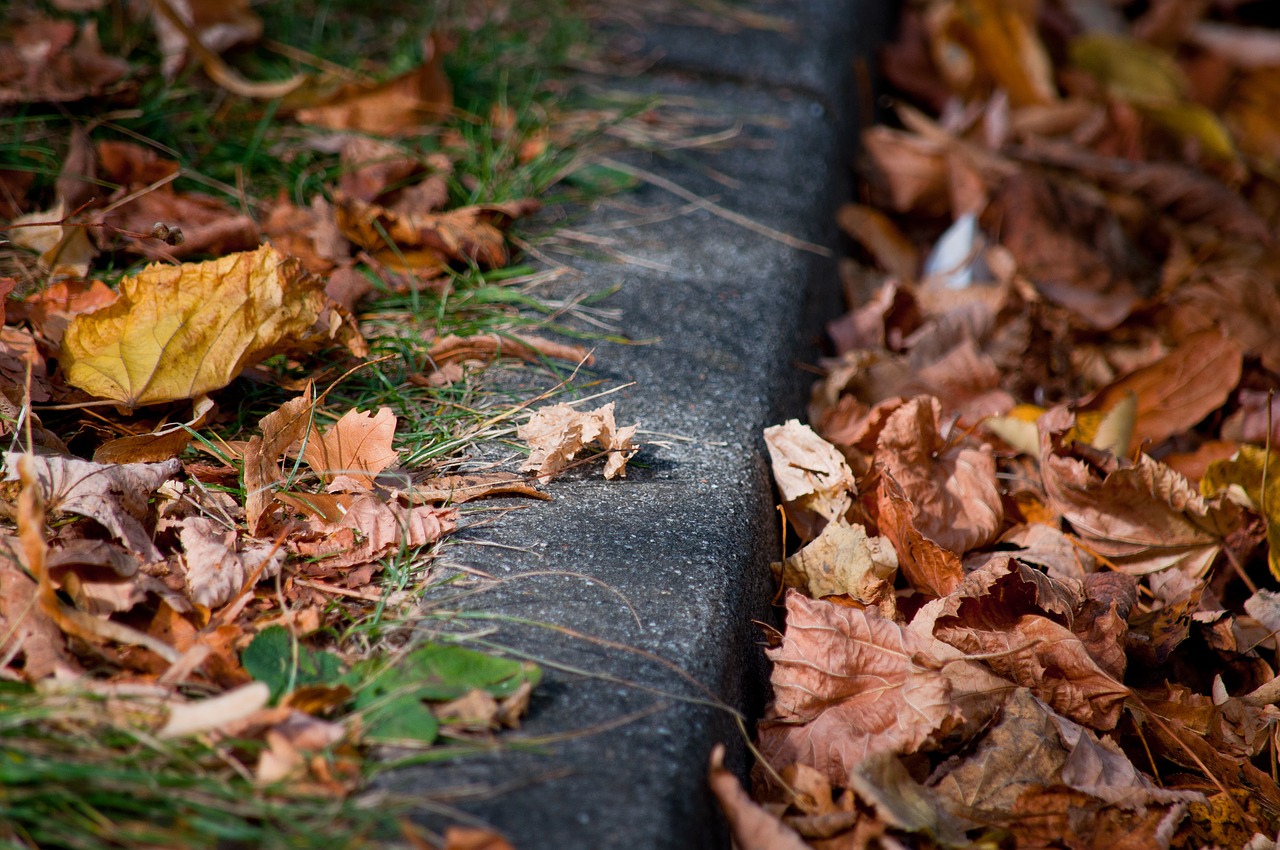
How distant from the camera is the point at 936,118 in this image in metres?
2.92

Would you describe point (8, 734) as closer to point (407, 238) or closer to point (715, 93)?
point (407, 238)

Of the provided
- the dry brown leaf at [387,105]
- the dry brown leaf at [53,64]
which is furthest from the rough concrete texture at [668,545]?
the dry brown leaf at [53,64]

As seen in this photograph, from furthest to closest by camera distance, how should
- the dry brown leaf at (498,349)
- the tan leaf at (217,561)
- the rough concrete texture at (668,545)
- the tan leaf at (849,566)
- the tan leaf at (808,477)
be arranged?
the dry brown leaf at (498,349) < the tan leaf at (808,477) < the tan leaf at (849,566) < the tan leaf at (217,561) < the rough concrete texture at (668,545)

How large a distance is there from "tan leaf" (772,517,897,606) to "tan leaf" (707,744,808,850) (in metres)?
0.42

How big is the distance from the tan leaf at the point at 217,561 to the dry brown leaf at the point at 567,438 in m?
0.37

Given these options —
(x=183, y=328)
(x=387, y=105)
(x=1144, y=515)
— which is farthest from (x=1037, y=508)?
(x=387, y=105)

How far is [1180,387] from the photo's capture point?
5.97ft

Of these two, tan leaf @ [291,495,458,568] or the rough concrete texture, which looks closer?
the rough concrete texture

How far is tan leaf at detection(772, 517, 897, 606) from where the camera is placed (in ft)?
4.35

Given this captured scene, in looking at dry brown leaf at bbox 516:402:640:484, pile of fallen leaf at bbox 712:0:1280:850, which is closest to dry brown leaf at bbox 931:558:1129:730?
pile of fallen leaf at bbox 712:0:1280:850

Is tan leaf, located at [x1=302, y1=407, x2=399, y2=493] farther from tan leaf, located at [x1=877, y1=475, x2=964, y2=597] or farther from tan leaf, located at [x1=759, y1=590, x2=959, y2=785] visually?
tan leaf, located at [x1=877, y1=475, x2=964, y2=597]

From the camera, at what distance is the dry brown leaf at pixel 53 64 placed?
71.0 inches

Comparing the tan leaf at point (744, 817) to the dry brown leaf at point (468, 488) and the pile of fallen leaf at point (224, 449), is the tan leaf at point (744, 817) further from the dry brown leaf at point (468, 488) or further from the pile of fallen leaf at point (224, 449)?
the dry brown leaf at point (468, 488)

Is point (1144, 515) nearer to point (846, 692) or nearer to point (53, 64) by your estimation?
point (846, 692)
